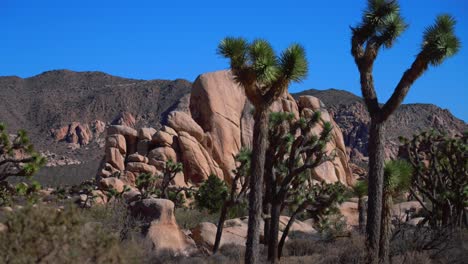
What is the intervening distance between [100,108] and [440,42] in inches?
4042

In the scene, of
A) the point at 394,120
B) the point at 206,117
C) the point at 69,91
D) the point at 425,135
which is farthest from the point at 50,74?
the point at 425,135

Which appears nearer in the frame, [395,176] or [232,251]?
[395,176]

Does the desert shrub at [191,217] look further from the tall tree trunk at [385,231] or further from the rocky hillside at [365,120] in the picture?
the rocky hillside at [365,120]

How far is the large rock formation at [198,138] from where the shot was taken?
44031 millimetres

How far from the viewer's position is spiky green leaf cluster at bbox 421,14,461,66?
12930 mm

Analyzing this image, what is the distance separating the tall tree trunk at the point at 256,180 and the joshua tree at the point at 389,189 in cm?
285

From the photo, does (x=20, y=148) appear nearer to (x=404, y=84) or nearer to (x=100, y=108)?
(x=404, y=84)

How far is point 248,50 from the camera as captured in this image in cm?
1343

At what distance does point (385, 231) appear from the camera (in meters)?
13.7

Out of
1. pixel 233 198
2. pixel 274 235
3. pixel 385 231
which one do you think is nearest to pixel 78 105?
pixel 233 198

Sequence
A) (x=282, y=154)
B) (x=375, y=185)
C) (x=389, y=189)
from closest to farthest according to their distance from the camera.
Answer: (x=375, y=185) → (x=389, y=189) → (x=282, y=154)

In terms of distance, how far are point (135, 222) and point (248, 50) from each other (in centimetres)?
746

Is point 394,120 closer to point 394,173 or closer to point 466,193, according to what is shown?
point 466,193

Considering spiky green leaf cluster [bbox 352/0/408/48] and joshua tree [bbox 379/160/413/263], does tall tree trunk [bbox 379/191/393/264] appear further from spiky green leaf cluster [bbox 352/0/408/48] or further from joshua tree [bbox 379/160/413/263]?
spiky green leaf cluster [bbox 352/0/408/48]
